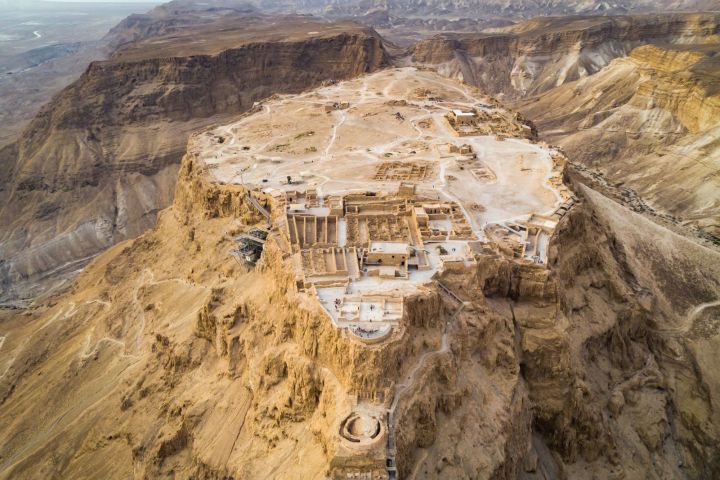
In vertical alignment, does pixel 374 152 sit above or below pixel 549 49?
above

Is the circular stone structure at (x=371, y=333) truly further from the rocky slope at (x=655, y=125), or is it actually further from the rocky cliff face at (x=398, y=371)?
the rocky slope at (x=655, y=125)

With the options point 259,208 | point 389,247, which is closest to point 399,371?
point 389,247

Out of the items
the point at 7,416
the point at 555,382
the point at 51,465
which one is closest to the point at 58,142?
the point at 7,416

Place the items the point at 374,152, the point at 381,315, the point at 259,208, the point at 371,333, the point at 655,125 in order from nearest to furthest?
the point at 371,333, the point at 381,315, the point at 259,208, the point at 374,152, the point at 655,125

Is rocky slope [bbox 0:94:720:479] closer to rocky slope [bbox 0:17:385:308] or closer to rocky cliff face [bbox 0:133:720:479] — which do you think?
rocky cliff face [bbox 0:133:720:479]

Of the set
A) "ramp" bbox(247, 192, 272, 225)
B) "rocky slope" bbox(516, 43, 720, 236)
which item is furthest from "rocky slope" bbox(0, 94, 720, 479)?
"rocky slope" bbox(516, 43, 720, 236)

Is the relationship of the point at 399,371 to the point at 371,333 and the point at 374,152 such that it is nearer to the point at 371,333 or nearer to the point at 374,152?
the point at 371,333

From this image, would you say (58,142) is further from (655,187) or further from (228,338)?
(655,187)

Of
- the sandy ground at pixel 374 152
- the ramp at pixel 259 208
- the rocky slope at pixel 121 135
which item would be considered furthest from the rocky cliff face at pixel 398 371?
the rocky slope at pixel 121 135
